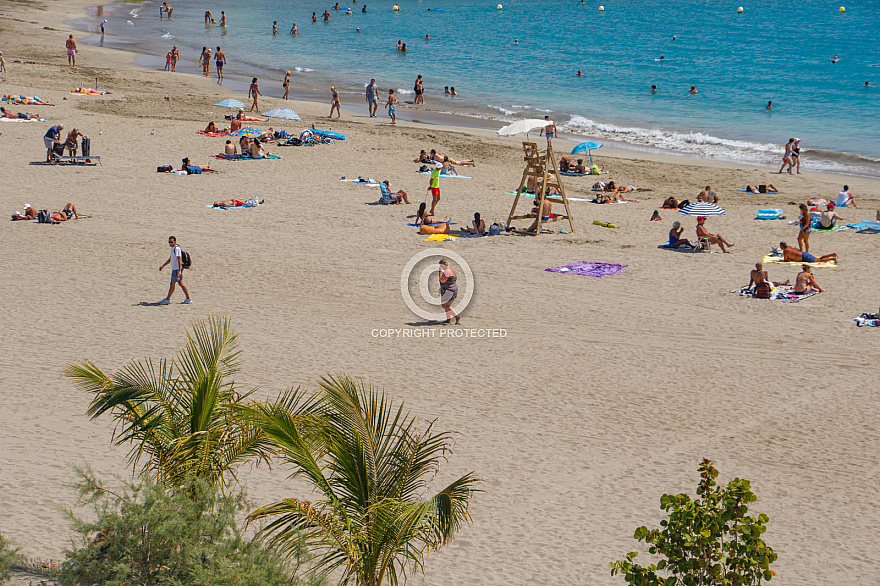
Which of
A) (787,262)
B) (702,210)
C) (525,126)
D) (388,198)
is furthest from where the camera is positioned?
(388,198)

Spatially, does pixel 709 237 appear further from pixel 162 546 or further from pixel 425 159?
pixel 162 546

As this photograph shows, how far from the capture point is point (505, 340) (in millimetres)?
12359

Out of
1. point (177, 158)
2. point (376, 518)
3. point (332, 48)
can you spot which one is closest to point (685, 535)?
point (376, 518)

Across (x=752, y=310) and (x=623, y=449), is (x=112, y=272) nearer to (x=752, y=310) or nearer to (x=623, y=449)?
(x=623, y=449)

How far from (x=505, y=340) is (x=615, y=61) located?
138 feet

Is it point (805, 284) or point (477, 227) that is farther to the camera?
point (477, 227)

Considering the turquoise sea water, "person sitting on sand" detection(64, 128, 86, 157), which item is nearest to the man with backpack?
"person sitting on sand" detection(64, 128, 86, 157)

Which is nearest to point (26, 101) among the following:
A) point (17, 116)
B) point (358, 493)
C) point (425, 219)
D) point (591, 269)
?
point (17, 116)

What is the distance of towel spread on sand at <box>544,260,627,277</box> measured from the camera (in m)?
15.5

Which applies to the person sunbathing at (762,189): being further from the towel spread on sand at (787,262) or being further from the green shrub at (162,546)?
the green shrub at (162,546)

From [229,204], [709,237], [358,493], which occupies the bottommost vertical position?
[358,493]

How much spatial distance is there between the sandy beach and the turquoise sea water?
358 inches

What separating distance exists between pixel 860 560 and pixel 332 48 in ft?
167

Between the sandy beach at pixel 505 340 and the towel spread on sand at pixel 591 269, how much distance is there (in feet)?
1.06
